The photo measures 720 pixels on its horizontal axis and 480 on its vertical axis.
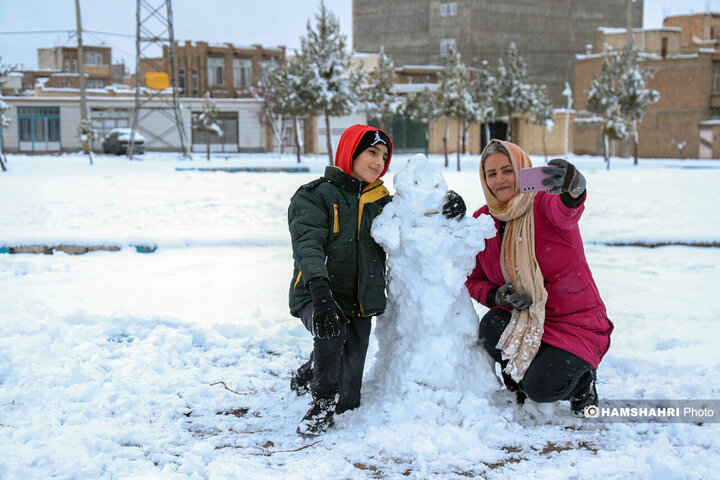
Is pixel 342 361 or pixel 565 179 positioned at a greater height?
pixel 565 179

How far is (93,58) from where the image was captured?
58281mm

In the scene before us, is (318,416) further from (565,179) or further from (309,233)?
(565,179)

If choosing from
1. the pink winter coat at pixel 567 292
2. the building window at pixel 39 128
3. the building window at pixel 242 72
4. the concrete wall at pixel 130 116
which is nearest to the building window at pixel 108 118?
the concrete wall at pixel 130 116

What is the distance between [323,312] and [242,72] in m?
45.3

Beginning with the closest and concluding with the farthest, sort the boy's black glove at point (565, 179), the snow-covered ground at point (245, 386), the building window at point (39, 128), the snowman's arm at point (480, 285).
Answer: the snow-covered ground at point (245, 386) < the boy's black glove at point (565, 179) < the snowman's arm at point (480, 285) < the building window at point (39, 128)

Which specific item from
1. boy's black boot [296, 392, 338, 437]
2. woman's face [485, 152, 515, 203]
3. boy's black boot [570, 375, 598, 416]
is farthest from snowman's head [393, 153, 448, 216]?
boy's black boot [570, 375, 598, 416]

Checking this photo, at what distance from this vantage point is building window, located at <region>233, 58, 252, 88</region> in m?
45.7

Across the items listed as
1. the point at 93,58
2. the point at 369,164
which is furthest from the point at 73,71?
the point at 369,164

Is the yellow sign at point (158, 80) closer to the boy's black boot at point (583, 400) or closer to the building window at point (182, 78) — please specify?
the building window at point (182, 78)

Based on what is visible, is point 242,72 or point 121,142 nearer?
point 121,142

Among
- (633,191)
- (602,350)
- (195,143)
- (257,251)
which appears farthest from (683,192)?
(195,143)

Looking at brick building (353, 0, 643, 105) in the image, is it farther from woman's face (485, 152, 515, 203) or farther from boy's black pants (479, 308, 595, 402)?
boy's black pants (479, 308, 595, 402)

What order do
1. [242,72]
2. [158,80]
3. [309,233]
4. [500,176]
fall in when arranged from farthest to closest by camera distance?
[242,72], [158,80], [500,176], [309,233]

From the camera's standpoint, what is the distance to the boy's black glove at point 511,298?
11.1 feet
